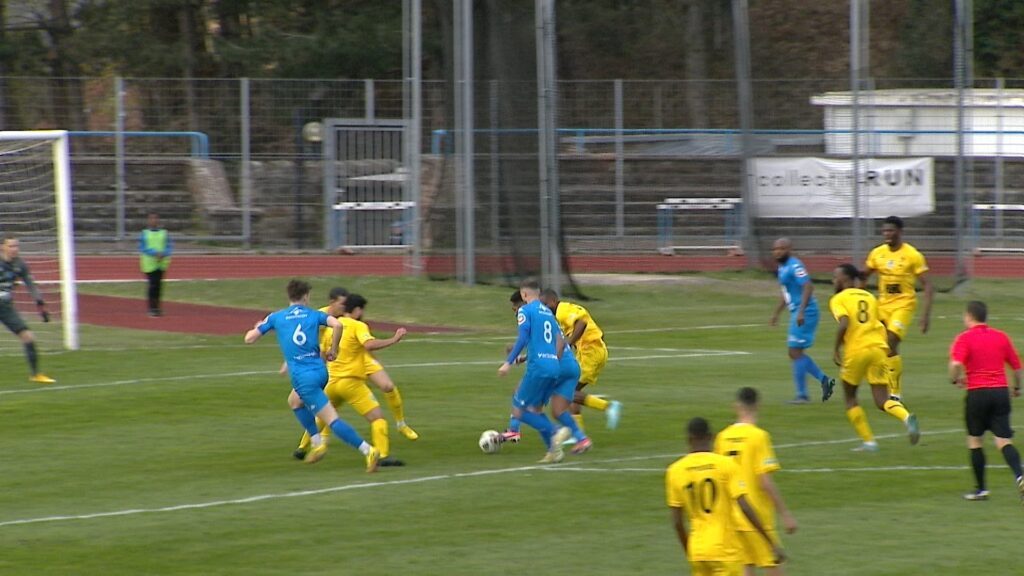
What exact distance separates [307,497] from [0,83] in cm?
2649

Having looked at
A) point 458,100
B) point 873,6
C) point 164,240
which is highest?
point 873,6

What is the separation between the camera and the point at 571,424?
15.6m

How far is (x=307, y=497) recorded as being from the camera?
1357cm

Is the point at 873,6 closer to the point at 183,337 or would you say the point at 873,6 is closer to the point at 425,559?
the point at 183,337

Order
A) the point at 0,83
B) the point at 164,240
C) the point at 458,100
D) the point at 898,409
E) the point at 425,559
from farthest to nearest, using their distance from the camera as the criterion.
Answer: the point at 0,83 → the point at 458,100 → the point at 164,240 → the point at 898,409 → the point at 425,559

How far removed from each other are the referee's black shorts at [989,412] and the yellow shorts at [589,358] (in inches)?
201

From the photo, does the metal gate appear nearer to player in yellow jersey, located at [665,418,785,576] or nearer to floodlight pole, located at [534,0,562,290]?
floodlight pole, located at [534,0,562,290]

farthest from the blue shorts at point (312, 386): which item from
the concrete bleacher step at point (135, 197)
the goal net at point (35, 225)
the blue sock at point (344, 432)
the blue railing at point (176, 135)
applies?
Answer: the blue railing at point (176, 135)

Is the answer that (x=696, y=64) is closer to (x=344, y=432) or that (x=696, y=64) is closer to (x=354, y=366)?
(x=354, y=366)

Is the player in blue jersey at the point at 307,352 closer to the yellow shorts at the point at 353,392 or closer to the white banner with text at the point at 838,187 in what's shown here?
the yellow shorts at the point at 353,392

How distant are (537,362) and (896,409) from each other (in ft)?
12.0

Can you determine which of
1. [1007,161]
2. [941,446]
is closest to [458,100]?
[1007,161]

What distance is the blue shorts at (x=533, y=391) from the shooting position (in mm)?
14891

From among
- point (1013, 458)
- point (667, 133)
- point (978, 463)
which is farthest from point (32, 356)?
point (667, 133)
